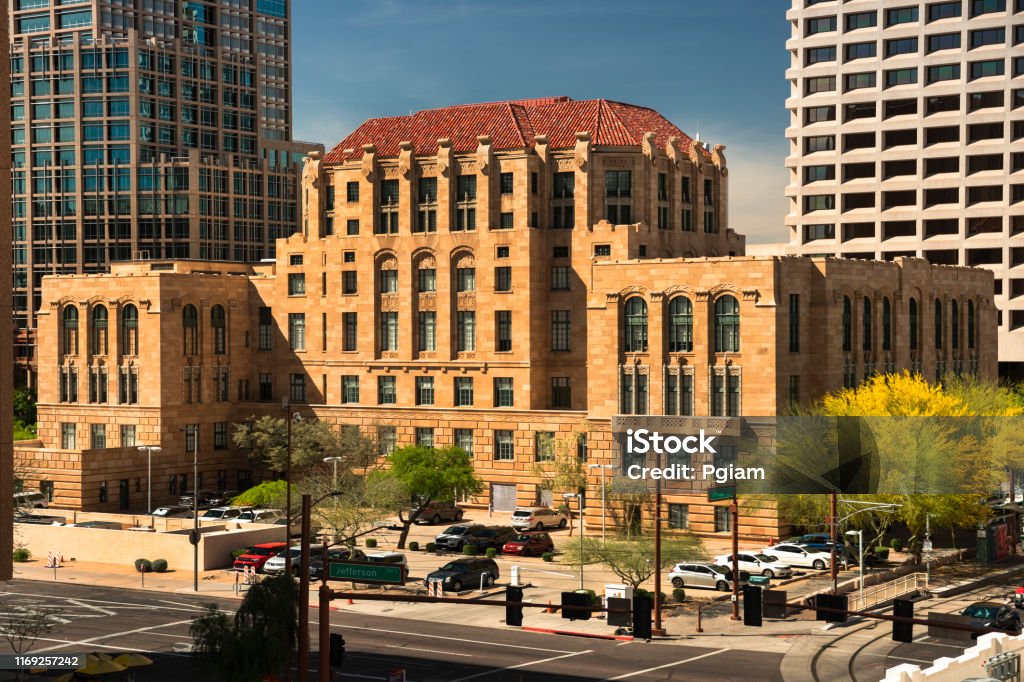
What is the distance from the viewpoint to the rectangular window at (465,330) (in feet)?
380

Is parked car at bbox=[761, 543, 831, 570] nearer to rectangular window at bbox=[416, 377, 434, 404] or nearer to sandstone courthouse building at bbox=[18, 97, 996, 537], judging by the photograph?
sandstone courthouse building at bbox=[18, 97, 996, 537]

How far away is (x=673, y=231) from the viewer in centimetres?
11544

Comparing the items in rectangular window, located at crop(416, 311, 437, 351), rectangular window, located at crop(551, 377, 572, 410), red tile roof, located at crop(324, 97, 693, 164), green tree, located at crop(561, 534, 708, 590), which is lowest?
green tree, located at crop(561, 534, 708, 590)

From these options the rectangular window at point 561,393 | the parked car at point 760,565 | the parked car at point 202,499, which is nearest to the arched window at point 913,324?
the rectangular window at point 561,393

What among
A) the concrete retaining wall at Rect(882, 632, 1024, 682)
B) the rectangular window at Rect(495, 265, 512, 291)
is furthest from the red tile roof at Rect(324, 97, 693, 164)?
the concrete retaining wall at Rect(882, 632, 1024, 682)

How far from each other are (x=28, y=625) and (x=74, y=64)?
139879 mm

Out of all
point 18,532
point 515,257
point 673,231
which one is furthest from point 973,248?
point 18,532

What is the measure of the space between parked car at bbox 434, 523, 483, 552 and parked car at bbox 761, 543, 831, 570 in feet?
63.3

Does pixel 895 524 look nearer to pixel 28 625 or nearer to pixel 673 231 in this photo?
pixel 673 231

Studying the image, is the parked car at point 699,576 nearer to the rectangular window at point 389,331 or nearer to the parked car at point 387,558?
the parked car at point 387,558

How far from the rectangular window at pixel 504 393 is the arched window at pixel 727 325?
21471mm

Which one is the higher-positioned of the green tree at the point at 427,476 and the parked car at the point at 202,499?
the green tree at the point at 427,476

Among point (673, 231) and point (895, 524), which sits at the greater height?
point (673, 231)

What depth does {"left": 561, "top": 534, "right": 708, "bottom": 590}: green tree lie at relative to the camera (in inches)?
2970
